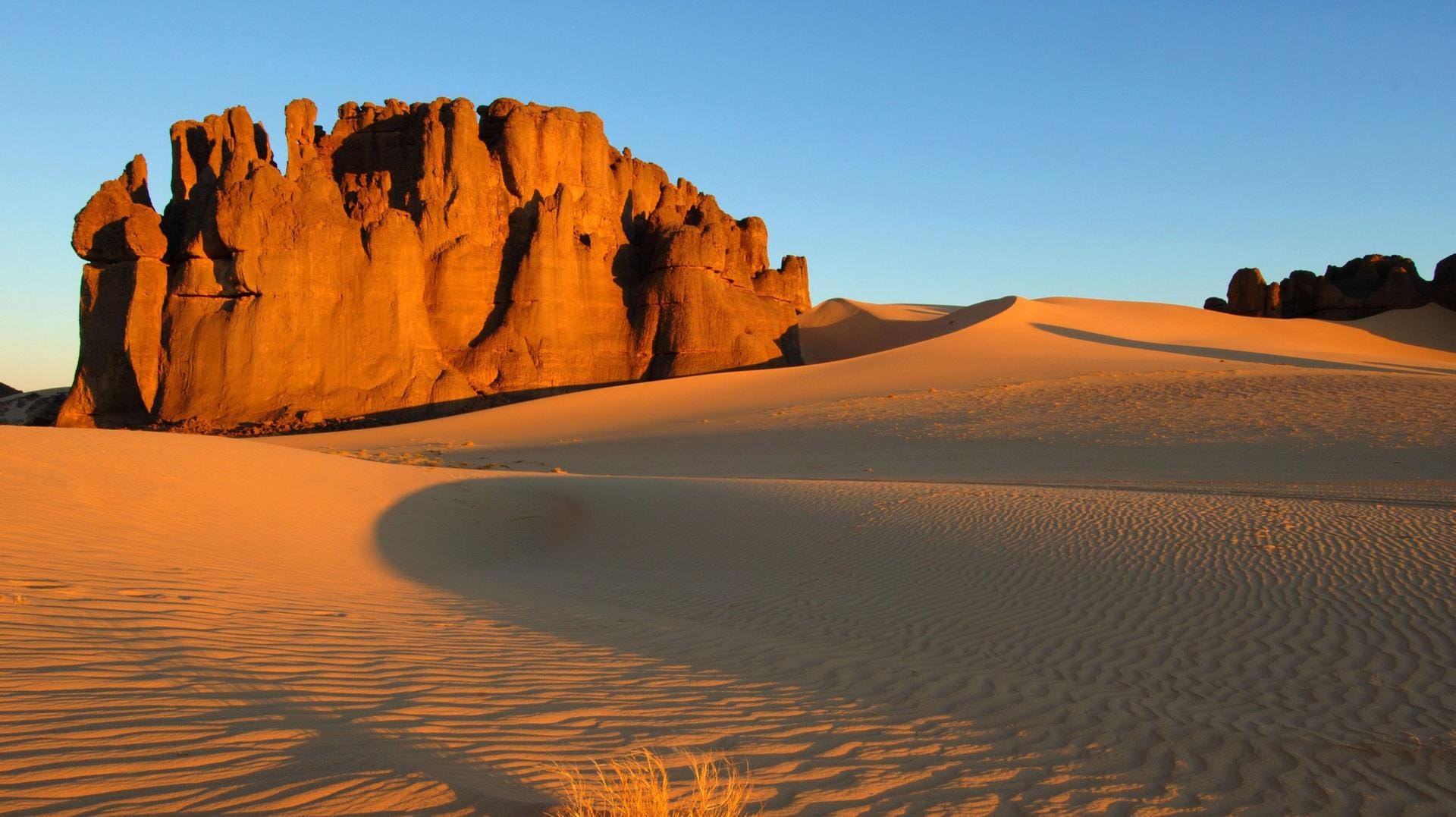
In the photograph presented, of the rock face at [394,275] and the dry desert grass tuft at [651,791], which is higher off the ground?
the rock face at [394,275]

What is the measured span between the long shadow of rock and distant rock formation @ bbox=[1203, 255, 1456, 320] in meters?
24.3

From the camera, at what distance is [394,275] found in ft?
125

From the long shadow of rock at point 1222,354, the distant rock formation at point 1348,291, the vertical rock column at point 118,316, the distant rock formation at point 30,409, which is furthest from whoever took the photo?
the distant rock formation at point 1348,291

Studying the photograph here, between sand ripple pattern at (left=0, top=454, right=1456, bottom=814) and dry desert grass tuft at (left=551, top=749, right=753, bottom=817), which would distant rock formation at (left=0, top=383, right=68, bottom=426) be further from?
dry desert grass tuft at (left=551, top=749, right=753, bottom=817)

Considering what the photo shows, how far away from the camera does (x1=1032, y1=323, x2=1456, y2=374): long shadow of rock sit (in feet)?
107

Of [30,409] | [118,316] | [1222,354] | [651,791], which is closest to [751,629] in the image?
[651,791]

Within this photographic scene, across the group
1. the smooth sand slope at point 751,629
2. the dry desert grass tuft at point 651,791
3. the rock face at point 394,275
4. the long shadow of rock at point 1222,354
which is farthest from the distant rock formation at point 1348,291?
the dry desert grass tuft at point 651,791

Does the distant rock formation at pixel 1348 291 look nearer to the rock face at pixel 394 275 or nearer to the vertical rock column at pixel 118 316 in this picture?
the rock face at pixel 394 275

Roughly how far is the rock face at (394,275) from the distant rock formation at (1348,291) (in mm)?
41031

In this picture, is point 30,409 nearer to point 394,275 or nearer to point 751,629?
point 394,275

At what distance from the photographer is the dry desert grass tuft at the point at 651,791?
10.0 ft

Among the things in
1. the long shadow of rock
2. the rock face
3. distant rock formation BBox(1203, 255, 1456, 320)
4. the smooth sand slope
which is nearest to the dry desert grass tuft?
the smooth sand slope

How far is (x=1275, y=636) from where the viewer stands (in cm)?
716

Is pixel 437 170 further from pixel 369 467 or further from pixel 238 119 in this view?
pixel 369 467
